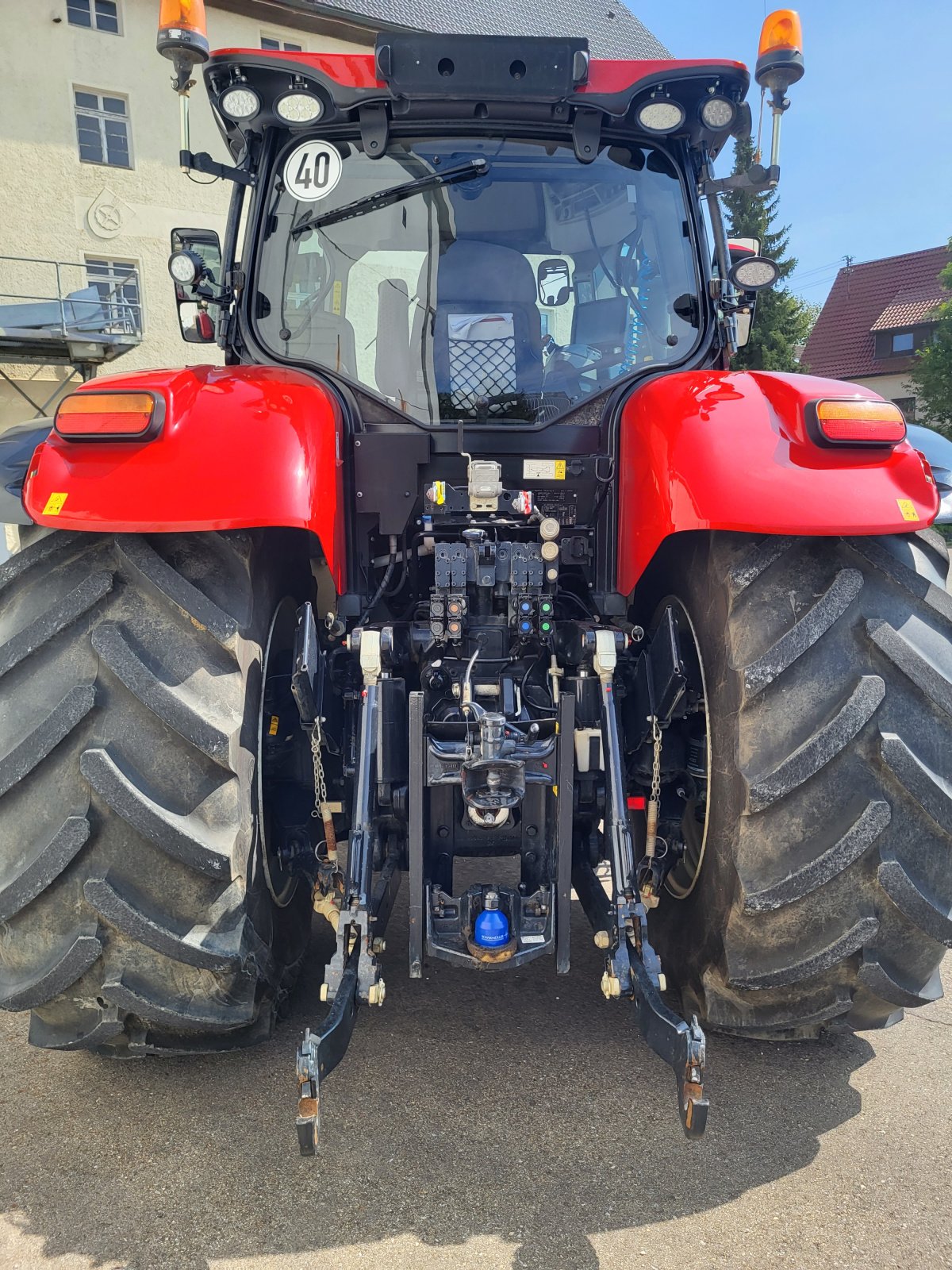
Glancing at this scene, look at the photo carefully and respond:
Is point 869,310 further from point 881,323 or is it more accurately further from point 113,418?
point 113,418

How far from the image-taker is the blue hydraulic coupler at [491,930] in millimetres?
2287

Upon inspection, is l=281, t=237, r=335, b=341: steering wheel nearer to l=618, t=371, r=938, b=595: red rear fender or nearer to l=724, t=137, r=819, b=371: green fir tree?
l=618, t=371, r=938, b=595: red rear fender

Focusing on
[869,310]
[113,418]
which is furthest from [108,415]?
[869,310]

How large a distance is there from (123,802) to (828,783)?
1547 mm

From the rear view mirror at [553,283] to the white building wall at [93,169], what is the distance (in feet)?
53.7

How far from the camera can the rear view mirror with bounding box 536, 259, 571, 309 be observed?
9.64 feet

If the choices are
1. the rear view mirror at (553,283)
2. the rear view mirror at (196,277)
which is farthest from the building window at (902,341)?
the rear view mirror at (196,277)

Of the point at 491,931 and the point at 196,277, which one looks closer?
the point at 491,931

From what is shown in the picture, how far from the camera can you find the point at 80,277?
17.8 meters

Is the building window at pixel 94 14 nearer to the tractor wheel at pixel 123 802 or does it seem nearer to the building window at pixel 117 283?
the building window at pixel 117 283

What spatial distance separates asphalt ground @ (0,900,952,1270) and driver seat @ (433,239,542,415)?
1.88 meters

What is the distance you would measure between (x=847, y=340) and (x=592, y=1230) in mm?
40223

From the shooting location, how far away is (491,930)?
2.29 metres

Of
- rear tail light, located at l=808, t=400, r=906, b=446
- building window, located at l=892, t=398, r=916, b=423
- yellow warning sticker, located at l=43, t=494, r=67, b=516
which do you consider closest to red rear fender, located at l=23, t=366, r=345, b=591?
yellow warning sticker, located at l=43, t=494, r=67, b=516
